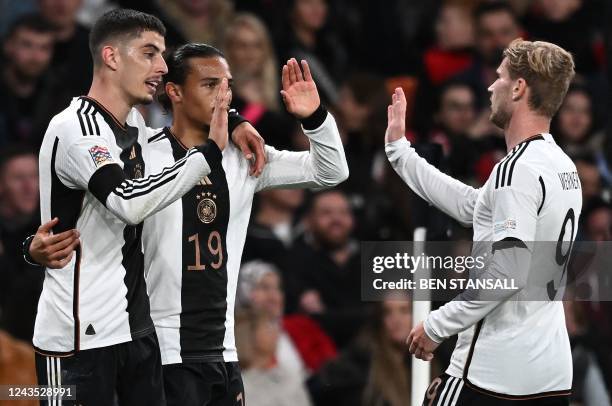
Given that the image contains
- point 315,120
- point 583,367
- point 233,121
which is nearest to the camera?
point 315,120

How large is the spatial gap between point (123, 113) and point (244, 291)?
11.1ft

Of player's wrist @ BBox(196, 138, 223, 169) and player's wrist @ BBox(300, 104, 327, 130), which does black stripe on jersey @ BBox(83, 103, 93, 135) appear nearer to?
player's wrist @ BBox(196, 138, 223, 169)

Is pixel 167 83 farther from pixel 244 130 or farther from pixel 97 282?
pixel 97 282

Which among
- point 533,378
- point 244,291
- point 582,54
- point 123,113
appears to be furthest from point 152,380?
point 582,54

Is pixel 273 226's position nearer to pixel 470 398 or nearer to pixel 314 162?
pixel 314 162

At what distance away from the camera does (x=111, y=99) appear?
5059mm

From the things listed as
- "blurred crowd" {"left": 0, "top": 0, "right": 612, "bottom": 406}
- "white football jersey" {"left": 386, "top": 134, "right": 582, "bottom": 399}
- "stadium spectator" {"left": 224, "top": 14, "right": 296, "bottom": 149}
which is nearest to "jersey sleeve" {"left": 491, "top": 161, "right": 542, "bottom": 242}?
"white football jersey" {"left": 386, "top": 134, "right": 582, "bottom": 399}

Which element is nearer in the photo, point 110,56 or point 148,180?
point 148,180

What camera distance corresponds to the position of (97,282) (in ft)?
16.2

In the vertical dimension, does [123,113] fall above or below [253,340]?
above

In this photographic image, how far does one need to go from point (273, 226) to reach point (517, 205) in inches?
181

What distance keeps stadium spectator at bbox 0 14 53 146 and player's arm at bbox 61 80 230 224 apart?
15.1 ft

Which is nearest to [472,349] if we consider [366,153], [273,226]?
[273,226]

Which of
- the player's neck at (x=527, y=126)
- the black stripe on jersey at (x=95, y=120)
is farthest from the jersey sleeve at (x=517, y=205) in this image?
the black stripe on jersey at (x=95, y=120)
